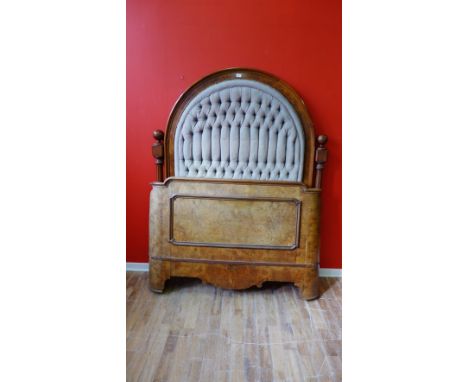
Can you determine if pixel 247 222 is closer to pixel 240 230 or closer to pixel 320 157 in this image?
pixel 240 230

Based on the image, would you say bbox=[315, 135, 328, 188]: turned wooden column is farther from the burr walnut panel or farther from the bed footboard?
the burr walnut panel

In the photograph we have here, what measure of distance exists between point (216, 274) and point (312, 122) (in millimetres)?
1361

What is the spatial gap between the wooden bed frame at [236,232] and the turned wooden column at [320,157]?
0.21 metres

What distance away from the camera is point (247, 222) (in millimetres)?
2031

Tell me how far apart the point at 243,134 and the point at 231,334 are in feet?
4.48

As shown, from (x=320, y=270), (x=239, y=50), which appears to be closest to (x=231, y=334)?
(x=320, y=270)

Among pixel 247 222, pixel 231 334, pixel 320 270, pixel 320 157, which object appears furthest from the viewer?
pixel 320 270

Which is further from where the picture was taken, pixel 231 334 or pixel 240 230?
pixel 240 230

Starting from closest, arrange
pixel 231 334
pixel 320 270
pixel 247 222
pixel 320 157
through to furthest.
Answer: pixel 231 334 → pixel 247 222 → pixel 320 157 → pixel 320 270

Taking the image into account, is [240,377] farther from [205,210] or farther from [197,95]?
[197,95]

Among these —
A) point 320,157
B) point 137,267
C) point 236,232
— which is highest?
point 320,157
